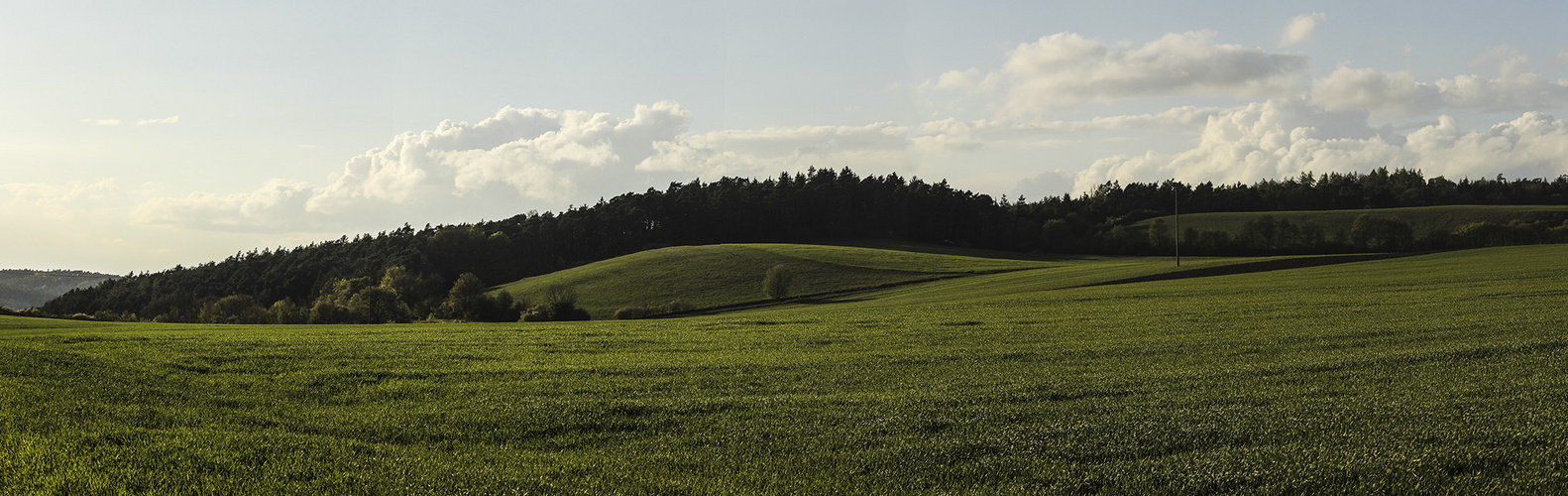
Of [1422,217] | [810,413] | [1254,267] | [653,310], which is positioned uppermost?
[1422,217]

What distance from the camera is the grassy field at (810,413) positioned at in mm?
10219

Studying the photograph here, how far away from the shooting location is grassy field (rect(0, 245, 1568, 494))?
402 inches

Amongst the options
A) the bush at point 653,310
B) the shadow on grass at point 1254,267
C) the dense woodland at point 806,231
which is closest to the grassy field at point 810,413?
the shadow on grass at point 1254,267

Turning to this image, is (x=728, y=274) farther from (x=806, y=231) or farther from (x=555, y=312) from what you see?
(x=806, y=231)

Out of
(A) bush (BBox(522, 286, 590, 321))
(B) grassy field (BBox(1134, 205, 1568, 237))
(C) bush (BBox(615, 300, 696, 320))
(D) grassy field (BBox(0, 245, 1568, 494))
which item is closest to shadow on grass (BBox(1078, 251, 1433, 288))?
(C) bush (BBox(615, 300, 696, 320))

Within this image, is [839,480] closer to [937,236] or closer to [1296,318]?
[1296,318]

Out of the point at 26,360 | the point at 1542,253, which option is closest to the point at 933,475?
the point at 26,360

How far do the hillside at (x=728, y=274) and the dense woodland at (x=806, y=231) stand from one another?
20.2m

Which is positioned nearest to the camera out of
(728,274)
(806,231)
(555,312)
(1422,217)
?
(555,312)

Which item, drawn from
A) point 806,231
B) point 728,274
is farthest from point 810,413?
point 806,231

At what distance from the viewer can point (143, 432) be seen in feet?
36.3

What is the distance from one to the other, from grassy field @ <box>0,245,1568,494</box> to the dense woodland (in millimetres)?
85908

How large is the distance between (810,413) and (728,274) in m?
82.9

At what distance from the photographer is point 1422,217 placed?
14312 cm
